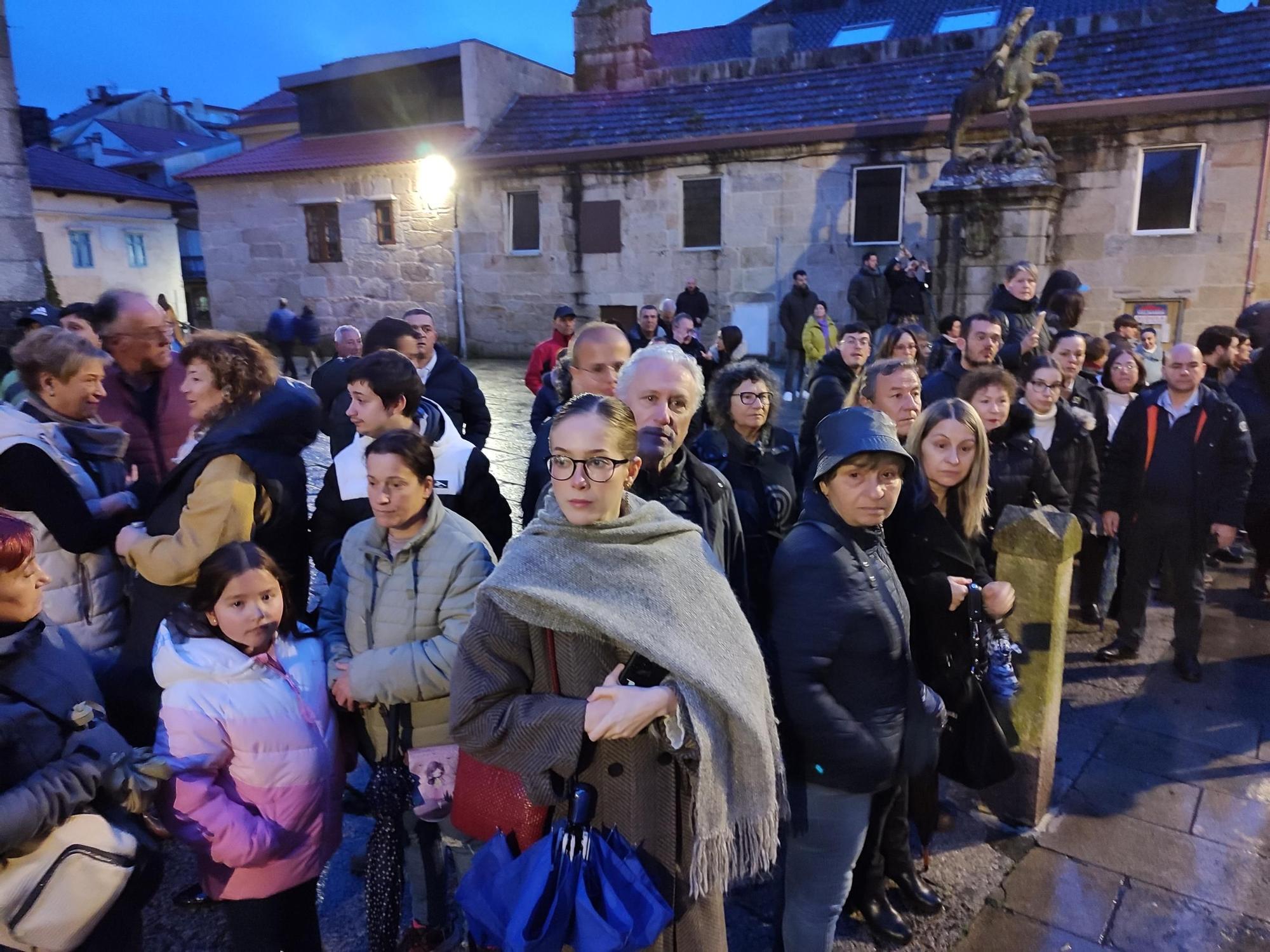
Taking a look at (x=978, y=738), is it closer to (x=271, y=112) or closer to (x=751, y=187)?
(x=751, y=187)

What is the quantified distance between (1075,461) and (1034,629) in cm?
168

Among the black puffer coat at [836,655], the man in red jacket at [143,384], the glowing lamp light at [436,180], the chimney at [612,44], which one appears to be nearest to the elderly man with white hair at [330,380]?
the man in red jacket at [143,384]

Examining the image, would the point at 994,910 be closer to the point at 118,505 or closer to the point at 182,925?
→ the point at 182,925

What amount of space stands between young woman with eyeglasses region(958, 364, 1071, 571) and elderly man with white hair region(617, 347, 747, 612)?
5.39 ft

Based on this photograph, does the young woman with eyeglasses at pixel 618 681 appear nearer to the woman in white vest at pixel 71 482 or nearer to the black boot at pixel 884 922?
the black boot at pixel 884 922

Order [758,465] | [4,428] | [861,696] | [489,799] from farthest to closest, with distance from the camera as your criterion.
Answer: [758,465]
[4,428]
[861,696]
[489,799]

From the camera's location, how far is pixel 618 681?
181 cm

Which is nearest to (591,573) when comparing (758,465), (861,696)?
(861,696)

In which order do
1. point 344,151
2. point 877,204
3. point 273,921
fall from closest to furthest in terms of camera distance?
point 273,921
point 877,204
point 344,151

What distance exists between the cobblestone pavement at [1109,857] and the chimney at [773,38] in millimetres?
23032

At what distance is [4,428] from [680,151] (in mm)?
15763

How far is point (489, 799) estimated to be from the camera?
1.97m

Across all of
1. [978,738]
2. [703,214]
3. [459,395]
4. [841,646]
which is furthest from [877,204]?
[841,646]

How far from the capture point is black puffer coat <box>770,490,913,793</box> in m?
2.23
